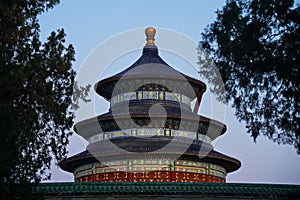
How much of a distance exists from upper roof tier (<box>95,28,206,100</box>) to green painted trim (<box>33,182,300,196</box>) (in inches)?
540

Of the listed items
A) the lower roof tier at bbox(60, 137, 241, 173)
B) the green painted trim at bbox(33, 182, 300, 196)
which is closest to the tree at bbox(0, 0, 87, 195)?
the green painted trim at bbox(33, 182, 300, 196)

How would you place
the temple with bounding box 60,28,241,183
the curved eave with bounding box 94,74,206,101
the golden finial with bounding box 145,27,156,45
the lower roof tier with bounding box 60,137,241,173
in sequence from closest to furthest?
the lower roof tier with bounding box 60,137,241,173 → the temple with bounding box 60,28,241,183 → the curved eave with bounding box 94,74,206,101 → the golden finial with bounding box 145,27,156,45

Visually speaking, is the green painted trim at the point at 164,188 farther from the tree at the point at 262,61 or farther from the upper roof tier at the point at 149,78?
the upper roof tier at the point at 149,78

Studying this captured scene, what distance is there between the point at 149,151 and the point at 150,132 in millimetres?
1885

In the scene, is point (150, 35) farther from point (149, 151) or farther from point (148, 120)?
point (149, 151)

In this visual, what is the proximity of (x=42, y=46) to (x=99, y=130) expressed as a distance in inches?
638

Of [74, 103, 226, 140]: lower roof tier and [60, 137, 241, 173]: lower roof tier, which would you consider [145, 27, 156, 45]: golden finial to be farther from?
[60, 137, 241, 173]: lower roof tier

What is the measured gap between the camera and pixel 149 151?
98.1ft

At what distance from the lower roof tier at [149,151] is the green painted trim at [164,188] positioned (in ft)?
31.8

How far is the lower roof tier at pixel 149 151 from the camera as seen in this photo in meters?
30.0

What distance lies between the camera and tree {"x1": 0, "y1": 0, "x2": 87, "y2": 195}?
15305 mm

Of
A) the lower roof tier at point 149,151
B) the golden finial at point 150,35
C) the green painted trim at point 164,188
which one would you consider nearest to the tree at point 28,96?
the green painted trim at point 164,188

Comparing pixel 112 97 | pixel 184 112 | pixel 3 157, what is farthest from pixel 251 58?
pixel 112 97

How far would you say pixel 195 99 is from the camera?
35906 mm
